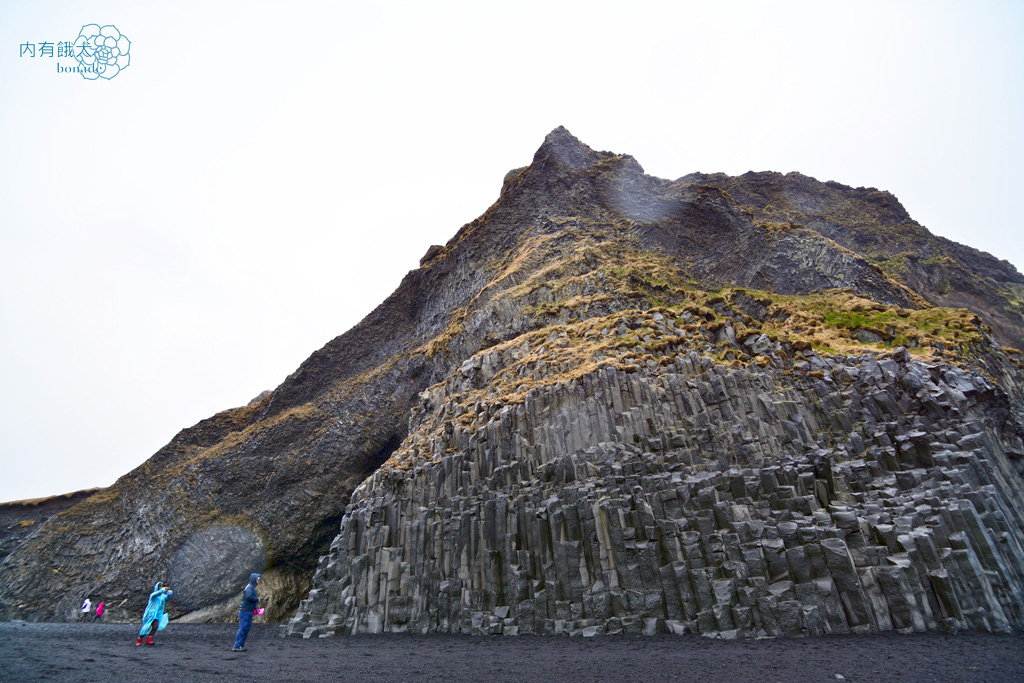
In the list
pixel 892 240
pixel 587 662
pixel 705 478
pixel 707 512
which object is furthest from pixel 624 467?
pixel 892 240

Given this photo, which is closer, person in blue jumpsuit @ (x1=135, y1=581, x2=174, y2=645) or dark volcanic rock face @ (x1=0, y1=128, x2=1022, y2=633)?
dark volcanic rock face @ (x1=0, y1=128, x2=1022, y2=633)

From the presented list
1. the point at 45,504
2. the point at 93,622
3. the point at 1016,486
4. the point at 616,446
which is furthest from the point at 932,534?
the point at 45,504

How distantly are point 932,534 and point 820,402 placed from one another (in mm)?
4958

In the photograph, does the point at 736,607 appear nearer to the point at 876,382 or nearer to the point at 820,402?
the point at 820,402

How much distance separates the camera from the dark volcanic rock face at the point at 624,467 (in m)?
12.9

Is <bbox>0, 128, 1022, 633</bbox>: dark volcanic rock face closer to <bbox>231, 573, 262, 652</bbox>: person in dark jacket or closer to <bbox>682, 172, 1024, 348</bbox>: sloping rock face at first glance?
<bbox>682, 172, 1024, 348</bbox>: sloping rock face

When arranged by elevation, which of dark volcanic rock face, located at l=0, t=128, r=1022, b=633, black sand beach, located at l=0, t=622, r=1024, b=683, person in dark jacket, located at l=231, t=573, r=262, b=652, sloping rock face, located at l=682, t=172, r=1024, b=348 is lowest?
black sand beach, located at l=0, t=622, r=1024, b=683

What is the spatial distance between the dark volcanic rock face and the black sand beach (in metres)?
1.37

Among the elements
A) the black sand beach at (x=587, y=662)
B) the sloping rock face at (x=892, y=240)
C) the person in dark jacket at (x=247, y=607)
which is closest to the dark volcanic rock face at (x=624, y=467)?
the sloping rock face at (x=892, y=240)

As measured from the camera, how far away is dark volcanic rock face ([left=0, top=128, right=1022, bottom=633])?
1288 centimetres

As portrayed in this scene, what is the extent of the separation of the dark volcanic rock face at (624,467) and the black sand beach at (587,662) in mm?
1367

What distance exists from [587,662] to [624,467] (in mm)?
6417

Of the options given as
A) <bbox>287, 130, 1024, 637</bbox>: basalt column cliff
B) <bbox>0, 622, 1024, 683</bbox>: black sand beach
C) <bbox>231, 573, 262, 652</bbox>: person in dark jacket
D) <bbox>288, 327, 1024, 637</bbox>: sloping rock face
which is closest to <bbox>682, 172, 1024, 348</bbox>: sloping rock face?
<bbox>287, 130, 1024, 637</bbox>: basalt column cliff

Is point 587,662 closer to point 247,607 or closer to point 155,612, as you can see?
point 247,607
